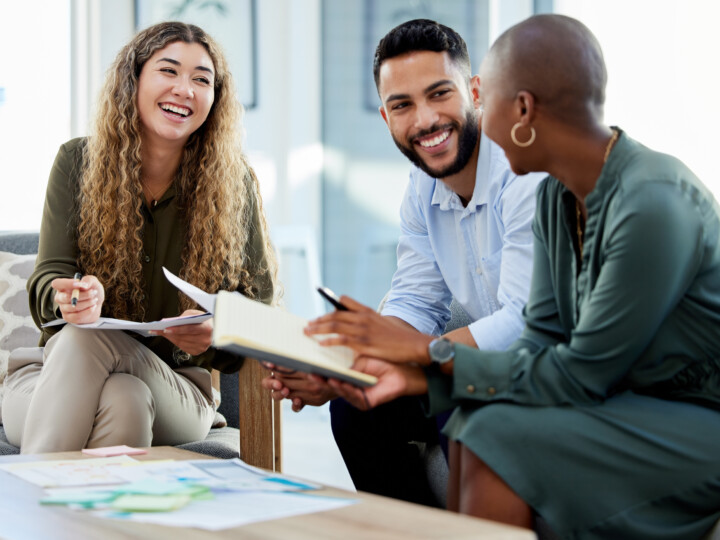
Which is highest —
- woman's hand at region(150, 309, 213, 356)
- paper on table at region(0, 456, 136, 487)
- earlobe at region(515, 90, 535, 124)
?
earlobe at region(515, 90, 535, 124)

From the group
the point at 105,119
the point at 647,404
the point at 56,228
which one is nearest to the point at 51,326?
the point at 56,228

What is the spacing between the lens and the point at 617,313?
1.06 m

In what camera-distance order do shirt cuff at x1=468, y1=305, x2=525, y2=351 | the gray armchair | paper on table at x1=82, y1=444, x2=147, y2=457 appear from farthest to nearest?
the gray armchair, shirt cuff at x1=468, y1=305, x2=525, y2=351, paper on table at x1=82, y1=444, x2=147, y2=457

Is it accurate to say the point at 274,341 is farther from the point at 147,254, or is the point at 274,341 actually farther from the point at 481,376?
the point at 147,254

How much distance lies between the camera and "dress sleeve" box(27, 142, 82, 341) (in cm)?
185

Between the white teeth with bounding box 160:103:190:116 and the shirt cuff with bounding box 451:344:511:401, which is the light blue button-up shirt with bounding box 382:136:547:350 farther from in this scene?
the white teeth with bounding box 160:103:190:116

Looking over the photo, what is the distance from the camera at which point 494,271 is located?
175cm

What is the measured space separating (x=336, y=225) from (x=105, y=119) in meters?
2.65

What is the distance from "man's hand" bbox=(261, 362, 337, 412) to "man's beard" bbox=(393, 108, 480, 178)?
55 centimetres

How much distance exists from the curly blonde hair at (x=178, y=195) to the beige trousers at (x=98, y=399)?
210 millimetres

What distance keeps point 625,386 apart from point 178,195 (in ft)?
4.20

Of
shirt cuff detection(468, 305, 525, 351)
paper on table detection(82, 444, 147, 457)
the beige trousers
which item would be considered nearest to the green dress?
shirt cuff detection(468, 305, 525, 351)

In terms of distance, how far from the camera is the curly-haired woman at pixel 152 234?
68.9 inches

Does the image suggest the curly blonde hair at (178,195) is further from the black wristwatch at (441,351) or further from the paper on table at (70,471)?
the black wristwatch at (441,351)
